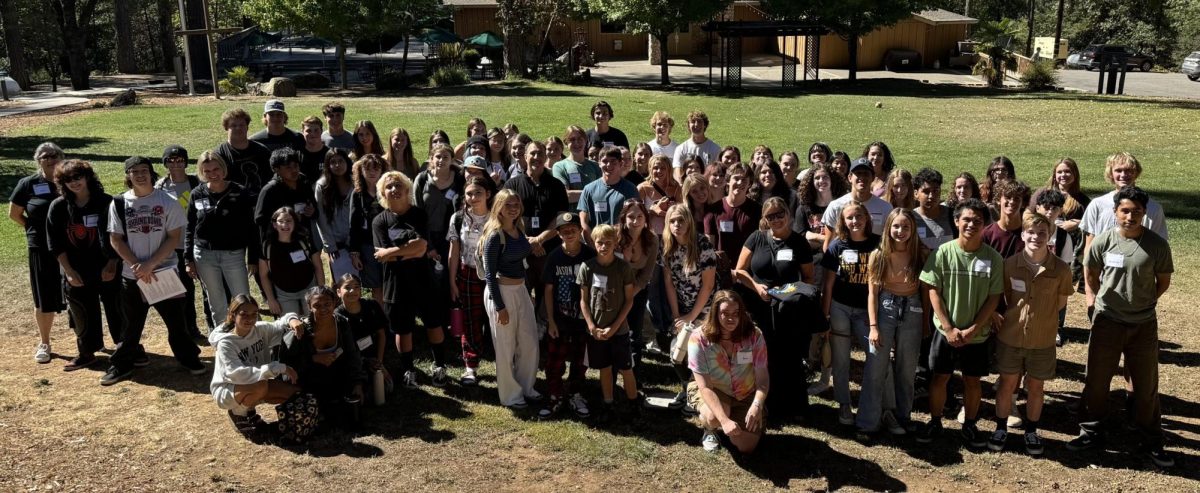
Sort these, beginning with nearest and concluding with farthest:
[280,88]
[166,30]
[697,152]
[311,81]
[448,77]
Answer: [697,152] → [280,88] → [311,81] → [448,77] → [166,30]

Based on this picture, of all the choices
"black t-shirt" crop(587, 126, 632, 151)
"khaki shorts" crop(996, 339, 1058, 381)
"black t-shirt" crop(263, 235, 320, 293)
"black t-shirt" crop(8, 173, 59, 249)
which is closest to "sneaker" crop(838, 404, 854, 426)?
"khaki shorts" crop(996, 339, 1058, 381)

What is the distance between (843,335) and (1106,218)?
87.6 inches

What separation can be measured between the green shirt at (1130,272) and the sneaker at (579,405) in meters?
3.38

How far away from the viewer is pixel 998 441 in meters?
5.62

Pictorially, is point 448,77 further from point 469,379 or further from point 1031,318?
point 1031,318

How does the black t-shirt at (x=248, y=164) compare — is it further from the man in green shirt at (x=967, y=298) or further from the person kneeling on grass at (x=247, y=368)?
the man in green shirt at (x=967, y=298)

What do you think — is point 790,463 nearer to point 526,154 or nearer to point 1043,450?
point 1043,450

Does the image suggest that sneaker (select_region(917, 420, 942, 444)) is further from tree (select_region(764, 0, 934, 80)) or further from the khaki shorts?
tree (select_region(764, 0, 934, 80))

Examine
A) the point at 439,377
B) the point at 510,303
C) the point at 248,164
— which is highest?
the point at 248,164

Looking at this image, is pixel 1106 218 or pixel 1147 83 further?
pixel 1147 83

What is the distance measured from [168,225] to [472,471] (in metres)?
3.26

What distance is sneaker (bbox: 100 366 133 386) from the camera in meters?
6.78

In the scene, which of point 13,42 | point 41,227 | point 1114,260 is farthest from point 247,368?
point 13,42

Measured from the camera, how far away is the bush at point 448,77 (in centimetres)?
3341
